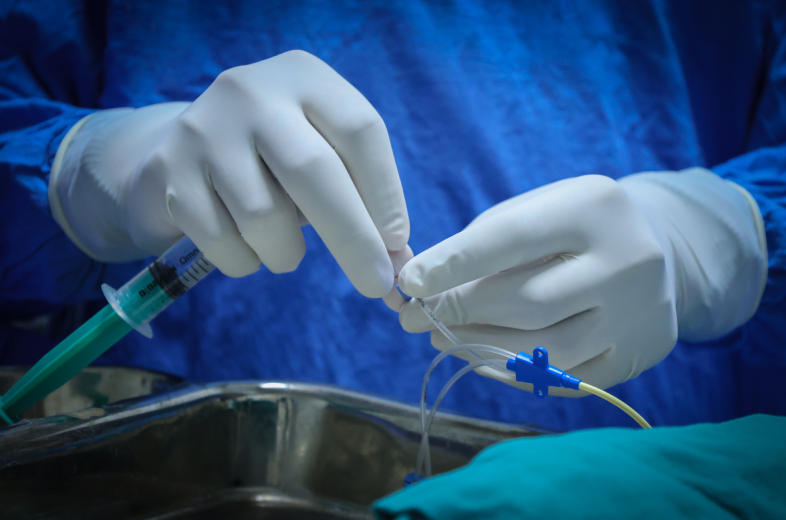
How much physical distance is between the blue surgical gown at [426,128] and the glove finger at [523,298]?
25 centimetres

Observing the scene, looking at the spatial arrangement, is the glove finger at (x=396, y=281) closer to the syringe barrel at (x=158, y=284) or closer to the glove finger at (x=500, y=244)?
the glove finger at (x=500, y=244)

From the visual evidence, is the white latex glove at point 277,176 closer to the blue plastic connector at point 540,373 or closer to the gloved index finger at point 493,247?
the gloved index finger at point 493,247

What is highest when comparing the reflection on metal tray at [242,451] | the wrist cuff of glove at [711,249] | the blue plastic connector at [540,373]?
the blue plastic connector at [540,373]

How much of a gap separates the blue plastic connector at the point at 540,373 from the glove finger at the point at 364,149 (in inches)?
9.3

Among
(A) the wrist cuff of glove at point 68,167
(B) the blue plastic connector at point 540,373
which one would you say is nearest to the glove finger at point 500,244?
(B) the blue plastic connector at point 540,373

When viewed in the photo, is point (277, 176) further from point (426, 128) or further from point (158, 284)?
point (426, 128)

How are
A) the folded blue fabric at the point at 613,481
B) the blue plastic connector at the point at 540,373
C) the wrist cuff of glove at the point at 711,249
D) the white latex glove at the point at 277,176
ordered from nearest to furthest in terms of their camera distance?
the folded blue fabric at the point at 613,481, the blue plastic connector at the point at 540,373, the white latex glove at the point at 277,176, the wrist cuff of glove at the point at 711,249

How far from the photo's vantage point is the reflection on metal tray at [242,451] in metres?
0.55

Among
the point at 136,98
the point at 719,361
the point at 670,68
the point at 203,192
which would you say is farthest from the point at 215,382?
the point at 670,68

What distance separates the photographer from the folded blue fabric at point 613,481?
283 mm

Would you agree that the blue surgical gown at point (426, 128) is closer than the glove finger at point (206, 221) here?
No

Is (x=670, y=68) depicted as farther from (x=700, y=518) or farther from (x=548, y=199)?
(x=700, y=518)

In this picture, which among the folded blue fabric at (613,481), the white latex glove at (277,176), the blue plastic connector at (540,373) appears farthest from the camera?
the white latex glove at (277,176)

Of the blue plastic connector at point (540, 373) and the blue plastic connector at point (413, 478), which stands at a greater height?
the blue plastic connector at point (540, 373)
